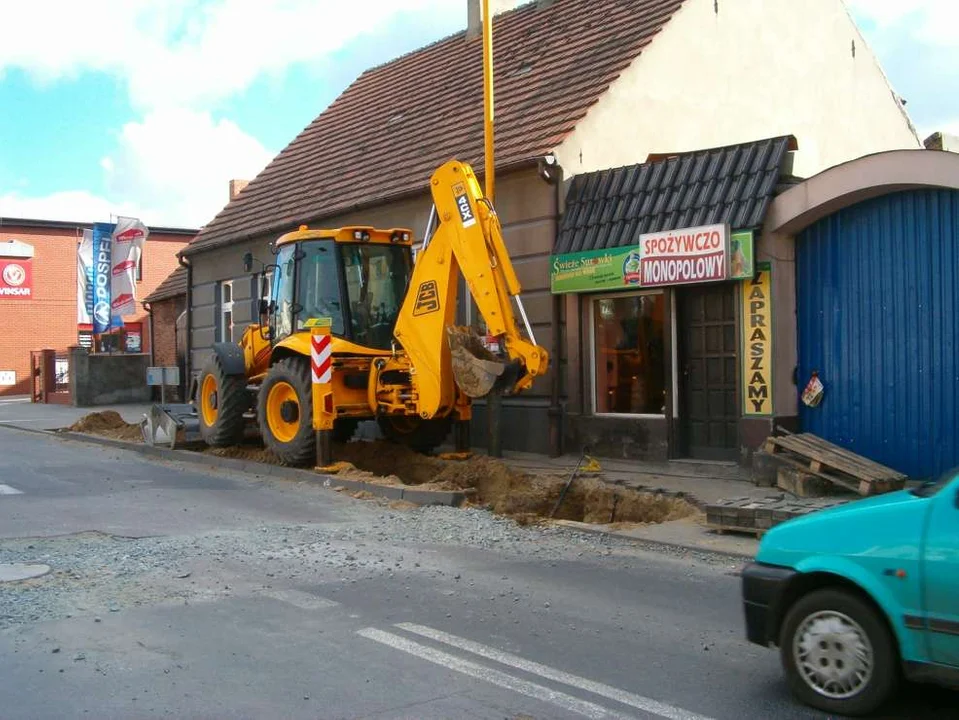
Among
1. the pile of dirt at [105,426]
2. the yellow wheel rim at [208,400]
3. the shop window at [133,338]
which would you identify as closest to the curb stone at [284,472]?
the pile of dirt at [105,426]

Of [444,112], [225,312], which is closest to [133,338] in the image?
[225,312]

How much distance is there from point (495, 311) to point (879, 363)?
4506 mm

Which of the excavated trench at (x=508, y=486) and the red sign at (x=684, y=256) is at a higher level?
the red sign at (x=684, y=256)

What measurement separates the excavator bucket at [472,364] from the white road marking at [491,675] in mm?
5775

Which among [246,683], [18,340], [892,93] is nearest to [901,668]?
[246,683]

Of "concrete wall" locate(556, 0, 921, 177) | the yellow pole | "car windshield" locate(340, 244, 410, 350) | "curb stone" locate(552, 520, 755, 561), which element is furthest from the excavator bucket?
"concrete wall" locate(556, 0, 921, 177)

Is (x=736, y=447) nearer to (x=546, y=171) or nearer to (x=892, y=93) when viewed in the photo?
(x=546, y=171)

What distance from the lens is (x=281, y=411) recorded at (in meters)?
14.3

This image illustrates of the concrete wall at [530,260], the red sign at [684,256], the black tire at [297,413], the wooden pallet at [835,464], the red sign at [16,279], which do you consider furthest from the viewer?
the red sign at [16,279]

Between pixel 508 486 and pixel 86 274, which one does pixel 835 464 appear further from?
pixel 86 274

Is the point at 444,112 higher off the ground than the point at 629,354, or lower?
higher

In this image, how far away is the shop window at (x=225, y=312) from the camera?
23873 millimetres

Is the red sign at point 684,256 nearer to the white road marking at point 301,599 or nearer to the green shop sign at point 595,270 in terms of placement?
the green shop sign at point 595,270

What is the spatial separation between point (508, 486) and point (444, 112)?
9.37 m
